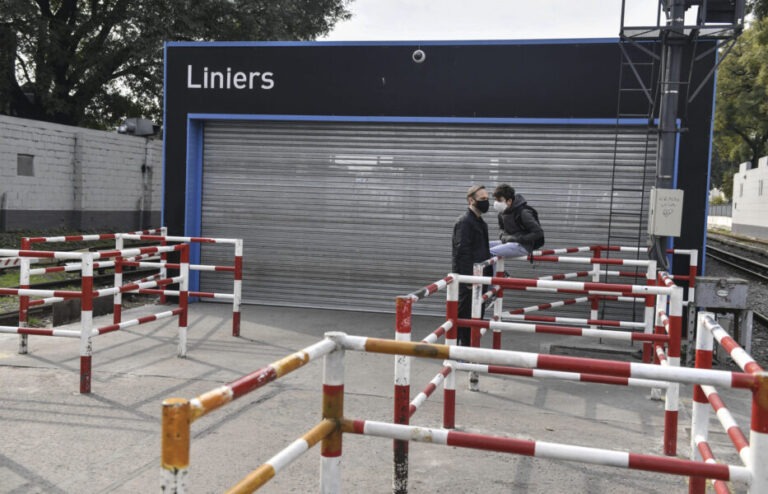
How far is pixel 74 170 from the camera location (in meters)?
24.8

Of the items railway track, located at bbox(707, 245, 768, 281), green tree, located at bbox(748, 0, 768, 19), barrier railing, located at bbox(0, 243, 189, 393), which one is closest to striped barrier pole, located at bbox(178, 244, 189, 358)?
barrier railing, located at bbox(0, 243, 189, 393)

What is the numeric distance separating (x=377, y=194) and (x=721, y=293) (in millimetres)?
5250

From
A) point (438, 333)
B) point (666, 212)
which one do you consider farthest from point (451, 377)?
point (666, 212)

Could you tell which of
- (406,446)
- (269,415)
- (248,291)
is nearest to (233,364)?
(269,415)

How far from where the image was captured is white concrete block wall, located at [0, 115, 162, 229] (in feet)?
72.2

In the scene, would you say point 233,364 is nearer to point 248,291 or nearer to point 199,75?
point 248,291

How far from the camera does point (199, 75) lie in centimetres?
1223

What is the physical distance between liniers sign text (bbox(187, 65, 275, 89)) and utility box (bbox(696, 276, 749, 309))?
22.7 feet

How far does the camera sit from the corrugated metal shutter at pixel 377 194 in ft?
36.7

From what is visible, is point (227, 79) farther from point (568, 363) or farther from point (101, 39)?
point (101, 39)

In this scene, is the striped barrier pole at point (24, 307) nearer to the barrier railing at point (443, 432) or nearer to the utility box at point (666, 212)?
the barrier railing at point (443, 432)

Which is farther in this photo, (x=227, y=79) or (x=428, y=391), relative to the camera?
(x=227, y=79)

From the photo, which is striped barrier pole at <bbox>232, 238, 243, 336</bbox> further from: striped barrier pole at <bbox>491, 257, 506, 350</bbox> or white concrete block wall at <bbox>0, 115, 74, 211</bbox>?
white concrete block wall at <bbox>0, 115, 74, 211</bbox>

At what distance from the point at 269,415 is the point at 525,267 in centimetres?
633
